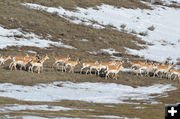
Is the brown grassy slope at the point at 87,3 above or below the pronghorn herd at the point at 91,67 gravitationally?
above

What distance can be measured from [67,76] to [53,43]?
15155 mm

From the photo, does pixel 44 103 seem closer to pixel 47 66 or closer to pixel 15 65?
pixel 15 65

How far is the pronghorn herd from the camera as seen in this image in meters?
40.2

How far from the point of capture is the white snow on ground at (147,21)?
6431 centimetres

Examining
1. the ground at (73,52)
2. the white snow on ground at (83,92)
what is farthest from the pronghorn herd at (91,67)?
the white snow on ground at (83,92)

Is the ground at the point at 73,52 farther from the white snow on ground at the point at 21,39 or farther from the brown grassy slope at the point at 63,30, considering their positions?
the white snow on ground at the point at 21,39

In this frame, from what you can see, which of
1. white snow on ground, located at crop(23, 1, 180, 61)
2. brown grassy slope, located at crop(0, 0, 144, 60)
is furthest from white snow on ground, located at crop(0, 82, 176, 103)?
white snow on ground, located at crop(23, 1, 180, 61)

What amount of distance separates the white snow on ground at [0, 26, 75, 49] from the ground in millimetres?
1115

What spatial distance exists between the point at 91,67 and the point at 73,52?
10949 mm

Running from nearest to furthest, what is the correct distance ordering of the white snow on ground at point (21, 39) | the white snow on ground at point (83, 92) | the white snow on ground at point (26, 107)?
the white snow on ground at point (26, 107) < the white snow on ground at point (83, 92) < the white snow on ground at point (21, 39)

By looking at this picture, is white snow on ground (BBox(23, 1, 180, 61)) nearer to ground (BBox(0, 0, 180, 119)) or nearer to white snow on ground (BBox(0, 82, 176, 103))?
ground (BBox(0, 0, 180, 119))

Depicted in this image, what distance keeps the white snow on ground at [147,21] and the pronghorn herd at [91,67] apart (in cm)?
1186

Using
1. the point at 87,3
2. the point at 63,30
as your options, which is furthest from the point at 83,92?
the point at 87,3

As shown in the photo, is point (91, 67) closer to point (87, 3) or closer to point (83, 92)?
point (83, 92)
